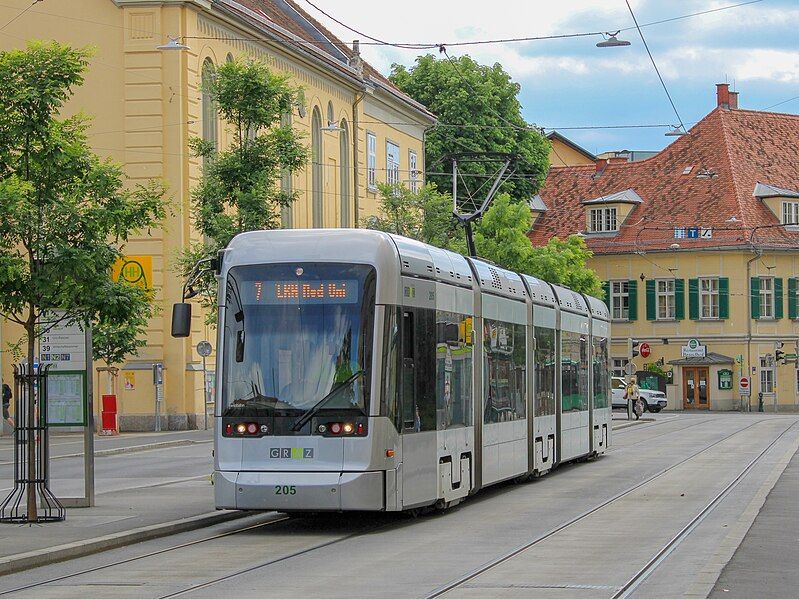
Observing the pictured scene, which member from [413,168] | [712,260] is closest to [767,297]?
[712,260]

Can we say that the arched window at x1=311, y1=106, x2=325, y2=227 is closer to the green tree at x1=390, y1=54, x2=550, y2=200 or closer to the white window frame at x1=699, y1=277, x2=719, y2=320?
the green tree at x1=390, y1=54, x2=550, y2=200

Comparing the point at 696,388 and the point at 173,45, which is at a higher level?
the point at 173,45

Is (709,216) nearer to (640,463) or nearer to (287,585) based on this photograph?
(640,463)

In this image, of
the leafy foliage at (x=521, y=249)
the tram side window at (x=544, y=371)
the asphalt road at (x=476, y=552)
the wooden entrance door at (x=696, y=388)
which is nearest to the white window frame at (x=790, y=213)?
the wooden entrance door at (x=696, y=388)

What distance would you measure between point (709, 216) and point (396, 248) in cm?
6427

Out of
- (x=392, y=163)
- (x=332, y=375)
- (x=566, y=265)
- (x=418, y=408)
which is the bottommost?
(x=418, y=408)

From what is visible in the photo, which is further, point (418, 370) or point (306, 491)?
point (418, 370)

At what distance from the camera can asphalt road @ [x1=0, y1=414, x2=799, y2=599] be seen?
12117mm

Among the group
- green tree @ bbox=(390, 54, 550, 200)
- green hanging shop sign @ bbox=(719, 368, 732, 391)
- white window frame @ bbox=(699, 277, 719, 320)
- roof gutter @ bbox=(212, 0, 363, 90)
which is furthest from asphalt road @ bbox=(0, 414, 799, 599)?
white window frame @ bbox=(699, 277, 719, 320)

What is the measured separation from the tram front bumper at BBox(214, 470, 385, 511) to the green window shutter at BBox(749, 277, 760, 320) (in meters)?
65.4

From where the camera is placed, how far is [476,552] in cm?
1452

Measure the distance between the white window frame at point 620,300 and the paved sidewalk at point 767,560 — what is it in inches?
2504

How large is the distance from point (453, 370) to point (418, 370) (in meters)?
1.57

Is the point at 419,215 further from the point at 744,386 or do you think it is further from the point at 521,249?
the point at 744,386
